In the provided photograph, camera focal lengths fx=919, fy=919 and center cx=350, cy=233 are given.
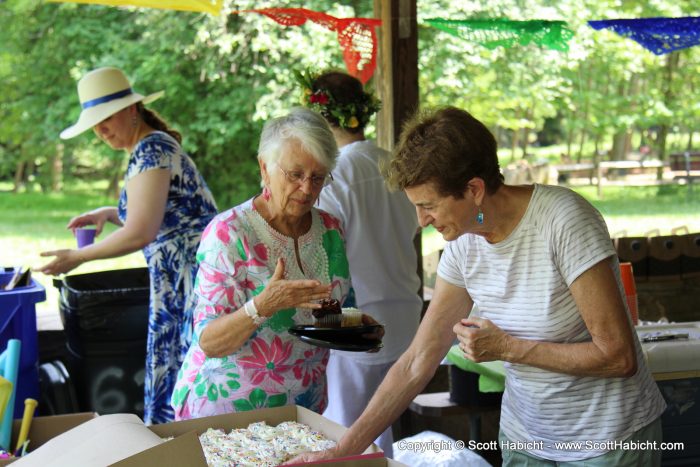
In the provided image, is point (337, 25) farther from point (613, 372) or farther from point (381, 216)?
point (613, 372)

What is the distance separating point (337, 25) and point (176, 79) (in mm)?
8209

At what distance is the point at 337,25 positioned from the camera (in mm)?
4695

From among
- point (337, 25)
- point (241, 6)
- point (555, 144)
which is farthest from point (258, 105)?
point (555, 144)

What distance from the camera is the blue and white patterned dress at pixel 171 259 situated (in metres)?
3.50

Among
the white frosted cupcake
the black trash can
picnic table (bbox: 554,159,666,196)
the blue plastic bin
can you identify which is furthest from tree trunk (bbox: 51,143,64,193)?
the white frosted cupcake

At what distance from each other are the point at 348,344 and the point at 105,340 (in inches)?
79.6

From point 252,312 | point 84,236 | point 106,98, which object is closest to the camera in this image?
point 252,312

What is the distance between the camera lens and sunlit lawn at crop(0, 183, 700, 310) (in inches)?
506

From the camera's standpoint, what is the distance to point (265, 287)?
2230mm

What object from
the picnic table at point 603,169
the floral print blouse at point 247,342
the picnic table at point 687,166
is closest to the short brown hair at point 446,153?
the floral print blouse at point 247,342

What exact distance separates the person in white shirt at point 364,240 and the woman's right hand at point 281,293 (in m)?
0.98

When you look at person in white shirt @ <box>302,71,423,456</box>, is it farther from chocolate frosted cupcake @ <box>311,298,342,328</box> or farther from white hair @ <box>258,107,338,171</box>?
chocolate frosted cupcake @ <box>311,298,342,328</box>

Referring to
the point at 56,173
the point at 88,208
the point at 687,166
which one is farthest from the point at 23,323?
the point at 56,173

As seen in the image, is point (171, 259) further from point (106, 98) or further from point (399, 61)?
point (399, 61)
